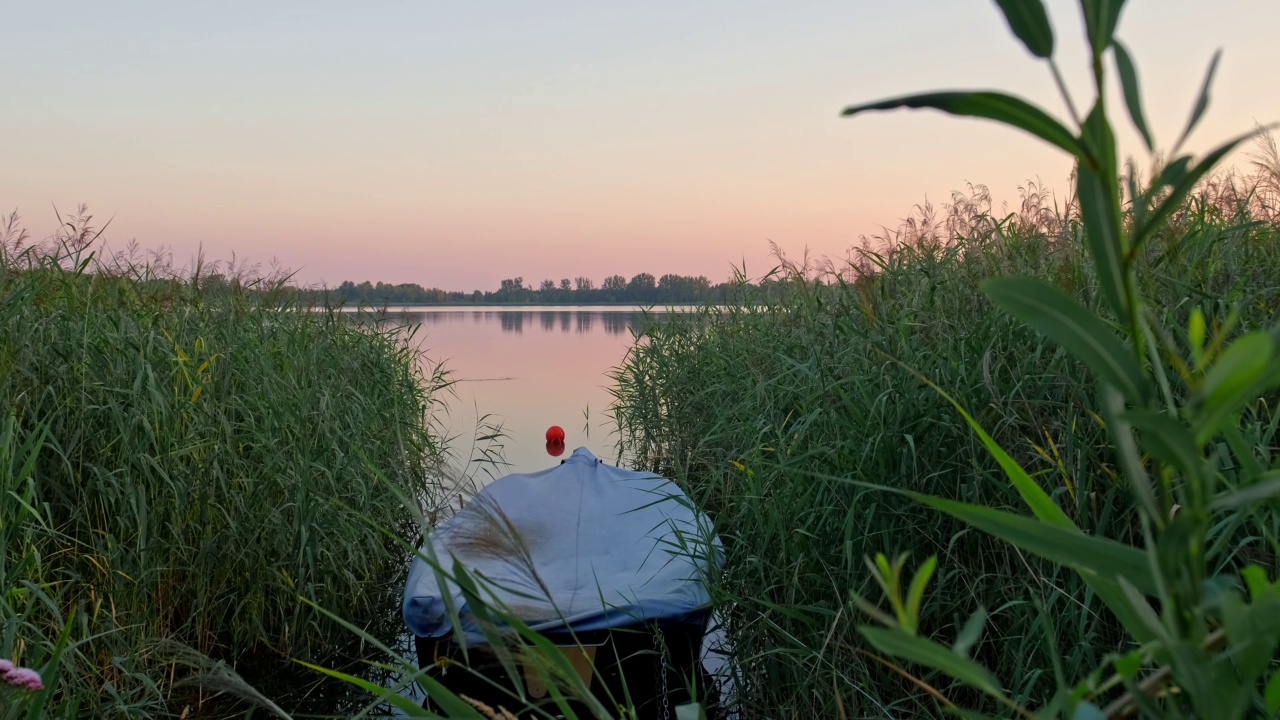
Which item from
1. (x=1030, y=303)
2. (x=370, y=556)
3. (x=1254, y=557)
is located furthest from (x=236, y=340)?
(x=1030, y=303)

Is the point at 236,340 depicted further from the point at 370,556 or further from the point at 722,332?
the point at 722,332

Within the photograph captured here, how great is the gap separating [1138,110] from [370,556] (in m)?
6.13

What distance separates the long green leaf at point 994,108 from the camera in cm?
49

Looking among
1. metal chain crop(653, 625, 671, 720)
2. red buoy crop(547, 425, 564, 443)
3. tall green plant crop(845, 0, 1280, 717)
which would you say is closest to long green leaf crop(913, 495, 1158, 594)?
tall green plant crop(845, 0, 1280, 717)

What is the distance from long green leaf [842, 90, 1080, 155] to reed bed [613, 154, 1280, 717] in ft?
6.52

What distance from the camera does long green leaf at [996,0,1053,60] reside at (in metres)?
0.50

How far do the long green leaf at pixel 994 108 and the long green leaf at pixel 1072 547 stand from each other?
22cm

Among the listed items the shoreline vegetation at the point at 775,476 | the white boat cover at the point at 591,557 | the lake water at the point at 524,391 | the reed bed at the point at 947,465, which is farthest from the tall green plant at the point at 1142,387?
the lake water at the point at 524,391

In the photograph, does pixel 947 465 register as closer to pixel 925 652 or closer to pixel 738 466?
pixel 738 466

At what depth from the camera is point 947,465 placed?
10.3 ft

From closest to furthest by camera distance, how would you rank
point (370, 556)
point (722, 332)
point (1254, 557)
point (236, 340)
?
1. point (1254, 557)
2. point (236, 340)
3. point (370, 556)
4. point (722, 332)

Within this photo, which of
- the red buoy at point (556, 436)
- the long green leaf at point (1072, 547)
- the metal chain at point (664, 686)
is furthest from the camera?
the red buoy at point (556, 436)

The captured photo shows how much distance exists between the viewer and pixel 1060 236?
3.81m

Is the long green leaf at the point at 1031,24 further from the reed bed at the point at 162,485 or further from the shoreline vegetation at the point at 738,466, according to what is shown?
the reed bed at the point at 162,485
